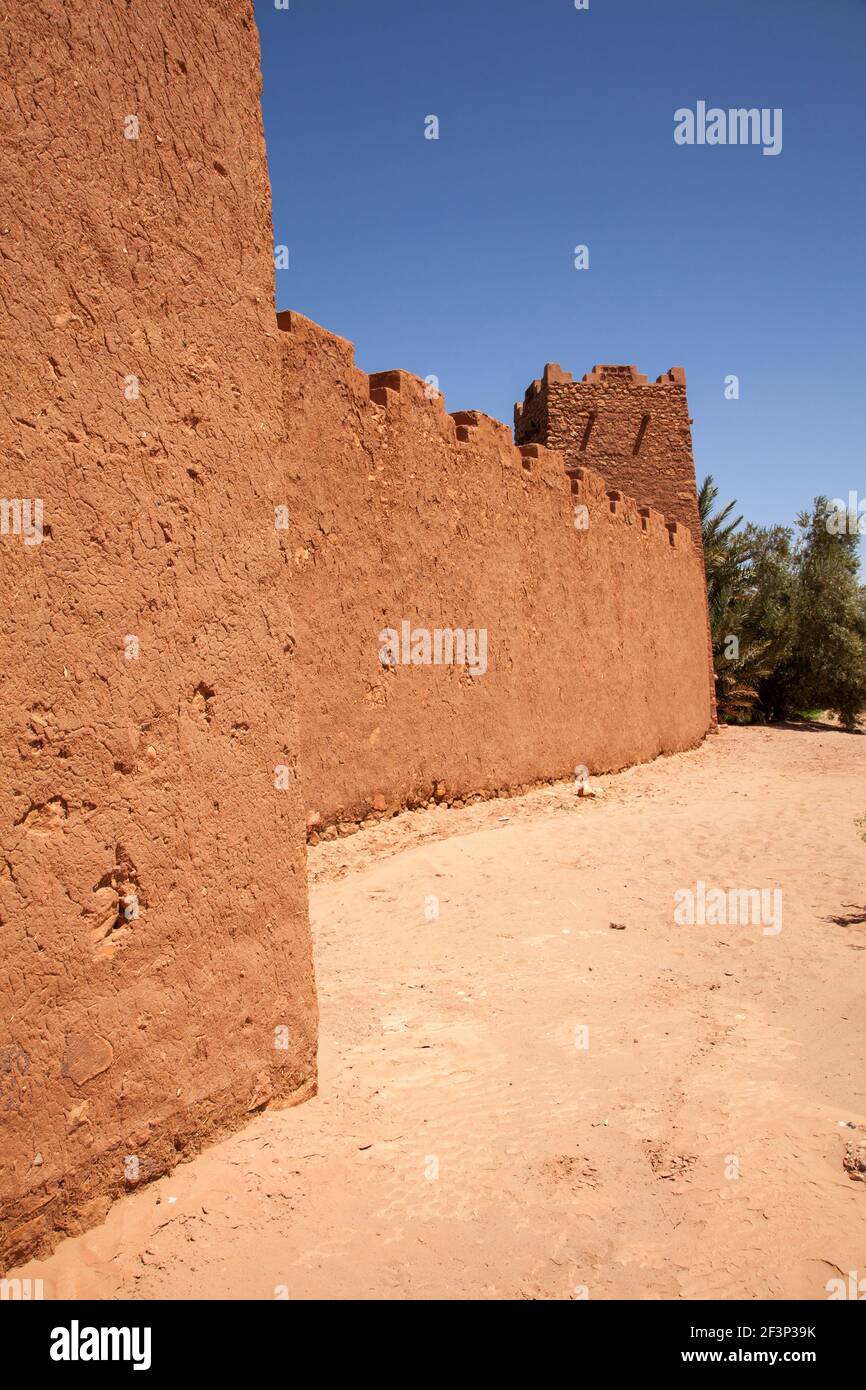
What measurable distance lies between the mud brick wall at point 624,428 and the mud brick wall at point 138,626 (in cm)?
1221

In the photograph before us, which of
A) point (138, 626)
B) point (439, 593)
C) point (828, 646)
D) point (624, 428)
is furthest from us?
point (828, 646)

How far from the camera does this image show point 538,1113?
11.2 ft

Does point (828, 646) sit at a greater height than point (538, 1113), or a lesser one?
greater

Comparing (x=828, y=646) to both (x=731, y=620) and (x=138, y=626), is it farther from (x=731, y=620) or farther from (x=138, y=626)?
(x=138, y=626)

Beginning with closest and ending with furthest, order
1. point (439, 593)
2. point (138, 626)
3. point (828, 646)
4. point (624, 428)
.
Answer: point (138, 626) → point (439, 593) → point (624, 428) → point (828, 646)

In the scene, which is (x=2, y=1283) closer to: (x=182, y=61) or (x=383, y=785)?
(x=182, y=61)

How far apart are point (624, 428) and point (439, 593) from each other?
8.52m

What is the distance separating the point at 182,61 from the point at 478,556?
5.88 metres

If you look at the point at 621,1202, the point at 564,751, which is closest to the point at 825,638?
the point at 564,751

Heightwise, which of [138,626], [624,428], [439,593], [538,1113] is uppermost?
[624,428]

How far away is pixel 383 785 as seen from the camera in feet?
23.9

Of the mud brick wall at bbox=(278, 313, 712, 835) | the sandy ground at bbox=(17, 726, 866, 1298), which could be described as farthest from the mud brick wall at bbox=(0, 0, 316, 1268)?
the mud brick wall at bbox=(278, 313, 712, 835)

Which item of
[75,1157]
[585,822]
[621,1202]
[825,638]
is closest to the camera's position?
[75,1157]

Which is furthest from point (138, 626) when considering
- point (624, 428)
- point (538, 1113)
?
point (624, 428)
